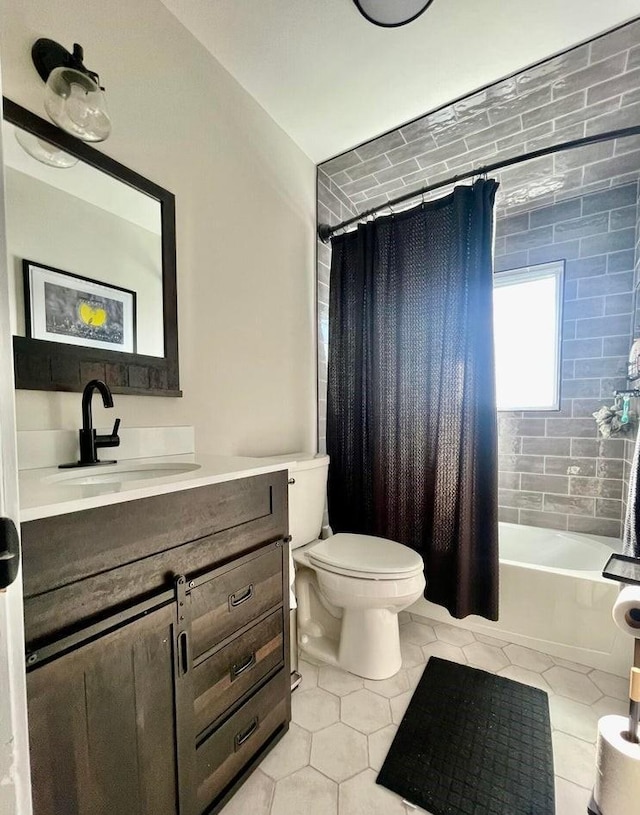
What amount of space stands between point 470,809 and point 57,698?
3.68 feet

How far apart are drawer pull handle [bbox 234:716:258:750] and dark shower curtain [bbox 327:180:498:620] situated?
0.99 metres

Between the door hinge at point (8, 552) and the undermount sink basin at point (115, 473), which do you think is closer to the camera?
the door hinge at point (8, 552)

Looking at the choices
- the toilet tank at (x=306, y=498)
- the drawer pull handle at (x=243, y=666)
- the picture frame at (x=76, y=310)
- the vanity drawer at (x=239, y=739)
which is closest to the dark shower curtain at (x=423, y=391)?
the toilet tank at (x=306, y=498)

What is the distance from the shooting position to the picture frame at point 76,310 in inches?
36.5

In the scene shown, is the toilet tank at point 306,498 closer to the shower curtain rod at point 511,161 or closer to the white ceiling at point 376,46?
the shower curtain rod at point 511,161

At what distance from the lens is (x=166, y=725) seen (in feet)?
2.48

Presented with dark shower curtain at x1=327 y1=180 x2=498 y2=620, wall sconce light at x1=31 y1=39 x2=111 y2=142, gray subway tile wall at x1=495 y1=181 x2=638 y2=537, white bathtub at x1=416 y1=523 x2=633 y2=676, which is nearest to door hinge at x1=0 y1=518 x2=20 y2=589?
wall sconce light at x1=31 y1=39 x2=111 y2=142

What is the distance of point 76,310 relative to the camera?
101 cm

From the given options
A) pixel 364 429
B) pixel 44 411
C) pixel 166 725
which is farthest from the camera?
pixel 364 429

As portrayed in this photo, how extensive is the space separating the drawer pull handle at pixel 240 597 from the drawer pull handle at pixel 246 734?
37 cm

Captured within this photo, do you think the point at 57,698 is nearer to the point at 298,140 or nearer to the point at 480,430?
the point at 480,430

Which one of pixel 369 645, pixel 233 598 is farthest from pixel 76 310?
pixel 369 645

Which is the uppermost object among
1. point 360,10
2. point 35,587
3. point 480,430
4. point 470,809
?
point 360,10

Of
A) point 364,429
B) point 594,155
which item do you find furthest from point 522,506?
point 594,155
